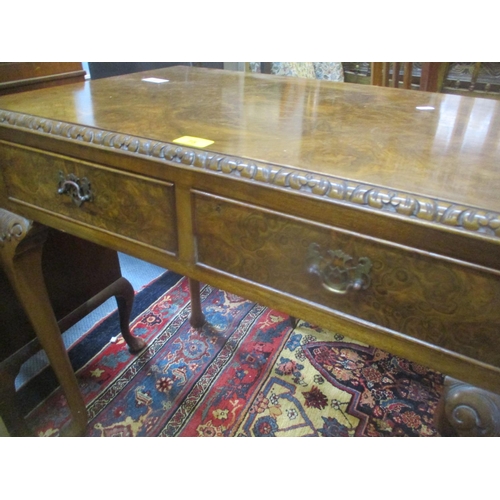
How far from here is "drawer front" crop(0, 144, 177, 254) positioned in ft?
1.84

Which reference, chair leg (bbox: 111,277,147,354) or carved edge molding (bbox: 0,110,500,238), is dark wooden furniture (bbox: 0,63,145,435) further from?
carved edge molding (bbox: 0,110,500,238)

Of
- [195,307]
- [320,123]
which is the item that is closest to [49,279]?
[195,307]

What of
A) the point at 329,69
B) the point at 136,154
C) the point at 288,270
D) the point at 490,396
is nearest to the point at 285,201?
the point at 288,270

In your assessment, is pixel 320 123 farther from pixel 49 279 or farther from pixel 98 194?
pixel 49 279

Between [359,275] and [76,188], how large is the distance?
0.44 meters

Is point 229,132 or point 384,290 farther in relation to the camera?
point 229,132

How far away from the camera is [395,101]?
753 mm

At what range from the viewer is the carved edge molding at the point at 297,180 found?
38 centimetres

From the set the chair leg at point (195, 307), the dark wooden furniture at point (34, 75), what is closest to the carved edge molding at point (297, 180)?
the dark wooden furniture at point (34, 75)

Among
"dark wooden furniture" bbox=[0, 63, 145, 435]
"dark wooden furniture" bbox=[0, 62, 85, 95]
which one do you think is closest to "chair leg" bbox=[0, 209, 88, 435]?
"dark wooden furniture" bbox=[0, 63, 145, 435]

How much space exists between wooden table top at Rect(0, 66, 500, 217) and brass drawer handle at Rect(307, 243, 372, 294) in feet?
0.28

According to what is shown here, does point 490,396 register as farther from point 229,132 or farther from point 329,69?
point 329,69

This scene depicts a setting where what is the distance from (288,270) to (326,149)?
0.16 meters

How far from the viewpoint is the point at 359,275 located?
45cm
